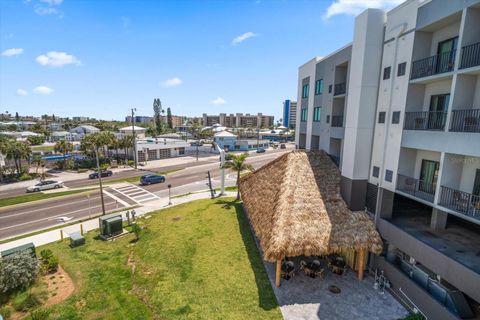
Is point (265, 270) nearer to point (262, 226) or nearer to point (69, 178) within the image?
point (262, 226)

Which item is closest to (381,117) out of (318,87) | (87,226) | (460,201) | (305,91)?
(460,201)

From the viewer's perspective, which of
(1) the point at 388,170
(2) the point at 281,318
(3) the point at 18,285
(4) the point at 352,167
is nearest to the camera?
(2) the point at 281,318

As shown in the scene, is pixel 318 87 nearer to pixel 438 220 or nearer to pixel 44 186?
pixel 438 220

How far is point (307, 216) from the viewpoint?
1697cm

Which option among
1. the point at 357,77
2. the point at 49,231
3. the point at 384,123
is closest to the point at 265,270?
A: the point at 384,123

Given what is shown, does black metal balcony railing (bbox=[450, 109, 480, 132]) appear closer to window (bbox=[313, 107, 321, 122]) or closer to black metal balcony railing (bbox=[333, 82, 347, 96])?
black metal balcony railing (bbox=[333, 82, 347, 96])

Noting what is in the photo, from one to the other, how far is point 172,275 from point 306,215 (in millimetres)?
9922

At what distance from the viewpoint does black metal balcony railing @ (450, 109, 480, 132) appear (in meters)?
12.6

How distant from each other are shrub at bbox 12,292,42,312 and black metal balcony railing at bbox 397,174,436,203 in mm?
23112

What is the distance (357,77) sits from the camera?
1791 centimetres

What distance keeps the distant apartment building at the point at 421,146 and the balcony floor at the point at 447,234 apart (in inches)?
2.4

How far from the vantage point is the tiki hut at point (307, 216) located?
50.5 ft

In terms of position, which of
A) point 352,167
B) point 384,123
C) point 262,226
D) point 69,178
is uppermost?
point 384,123

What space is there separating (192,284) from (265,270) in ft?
16.4
